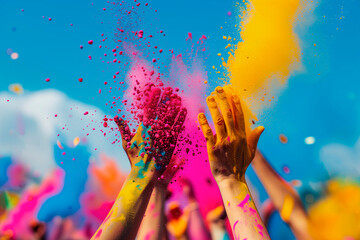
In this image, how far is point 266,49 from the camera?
3.59 ft

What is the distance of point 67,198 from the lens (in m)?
1.10

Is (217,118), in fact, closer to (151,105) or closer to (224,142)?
(224,142)

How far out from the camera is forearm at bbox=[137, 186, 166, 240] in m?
0.93

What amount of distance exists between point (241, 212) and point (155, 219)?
1.22 ft

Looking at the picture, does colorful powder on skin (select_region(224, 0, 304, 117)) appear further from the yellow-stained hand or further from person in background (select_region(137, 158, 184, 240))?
person in background (select_region(137, 158, 184, 240))

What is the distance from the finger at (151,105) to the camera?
3.15ft

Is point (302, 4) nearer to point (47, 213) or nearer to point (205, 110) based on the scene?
point (205, 110)

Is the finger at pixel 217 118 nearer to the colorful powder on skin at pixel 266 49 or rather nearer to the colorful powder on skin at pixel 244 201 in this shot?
the colorful powder on skin at pixel 244 201

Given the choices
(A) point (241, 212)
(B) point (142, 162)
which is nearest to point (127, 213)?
(B) point (142, 162)

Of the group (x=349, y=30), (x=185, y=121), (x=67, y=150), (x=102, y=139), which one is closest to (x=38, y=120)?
(x=67, y=150)

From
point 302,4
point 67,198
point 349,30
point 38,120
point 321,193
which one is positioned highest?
point 302,4

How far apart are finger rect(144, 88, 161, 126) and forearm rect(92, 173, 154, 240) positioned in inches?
8.8

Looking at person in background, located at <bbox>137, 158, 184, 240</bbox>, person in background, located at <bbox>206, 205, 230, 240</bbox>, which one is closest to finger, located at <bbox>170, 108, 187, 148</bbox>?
person in background, located at <bbox>137, 158, 184, 240</bbox>

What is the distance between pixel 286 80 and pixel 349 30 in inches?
13.1
